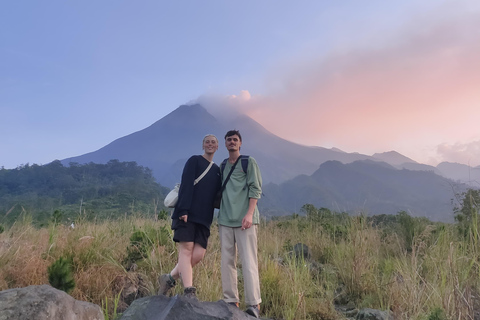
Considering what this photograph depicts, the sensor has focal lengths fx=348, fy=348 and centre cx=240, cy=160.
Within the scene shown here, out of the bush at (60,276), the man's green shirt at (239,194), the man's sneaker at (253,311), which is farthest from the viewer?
the man's green shirt at (239,194)

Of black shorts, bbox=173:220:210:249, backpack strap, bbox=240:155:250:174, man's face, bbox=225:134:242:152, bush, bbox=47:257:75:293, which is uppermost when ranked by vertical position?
man's face, bbox=225:134:242:152

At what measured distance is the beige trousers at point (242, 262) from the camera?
332 centimetres

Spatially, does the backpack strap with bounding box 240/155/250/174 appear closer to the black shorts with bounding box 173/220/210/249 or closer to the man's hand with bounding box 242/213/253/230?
the man's hand with bounding box 242/213/253/230

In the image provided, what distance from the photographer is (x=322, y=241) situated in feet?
23.6

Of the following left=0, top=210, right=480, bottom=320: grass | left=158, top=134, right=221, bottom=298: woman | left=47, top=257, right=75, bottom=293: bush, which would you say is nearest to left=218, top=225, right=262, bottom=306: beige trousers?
left=158, top=134, right=221, bottom=298: woman

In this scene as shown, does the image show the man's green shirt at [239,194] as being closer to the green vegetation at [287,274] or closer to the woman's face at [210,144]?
the woman's face at [210,144]

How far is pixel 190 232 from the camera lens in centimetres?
339

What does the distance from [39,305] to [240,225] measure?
1.79 metres

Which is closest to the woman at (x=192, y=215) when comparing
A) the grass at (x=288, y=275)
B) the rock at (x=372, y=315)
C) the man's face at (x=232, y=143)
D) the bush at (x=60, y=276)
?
the man's face at (x=232, y=143)

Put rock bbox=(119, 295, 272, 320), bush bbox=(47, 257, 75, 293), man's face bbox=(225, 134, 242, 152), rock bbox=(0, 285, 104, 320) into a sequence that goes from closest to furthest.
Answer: rock bbox=(0, 285, 104, 320) < rock bbox=(119, 295, 272, 320) < bush bbox=(47, 257, 75, 293) < man's face bbox=(225, 134, 242, 152)

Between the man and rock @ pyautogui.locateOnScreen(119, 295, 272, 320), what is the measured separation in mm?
765

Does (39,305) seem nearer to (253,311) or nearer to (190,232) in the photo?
(190,232)

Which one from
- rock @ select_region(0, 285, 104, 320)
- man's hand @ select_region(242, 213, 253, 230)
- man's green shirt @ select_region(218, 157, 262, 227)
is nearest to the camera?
rock @ select_region(0, 285, 104, 320)

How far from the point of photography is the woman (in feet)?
11.0
